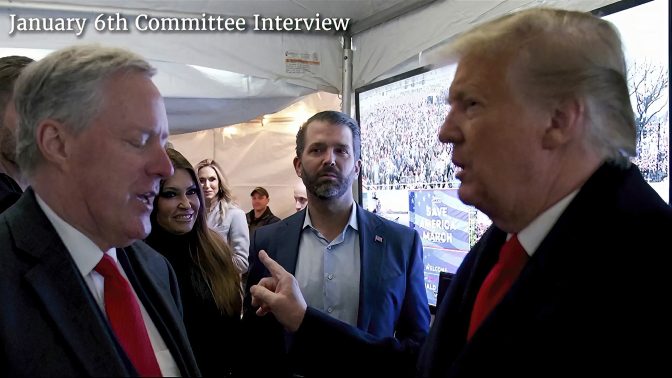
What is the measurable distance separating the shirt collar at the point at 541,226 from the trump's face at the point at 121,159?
0.58 m

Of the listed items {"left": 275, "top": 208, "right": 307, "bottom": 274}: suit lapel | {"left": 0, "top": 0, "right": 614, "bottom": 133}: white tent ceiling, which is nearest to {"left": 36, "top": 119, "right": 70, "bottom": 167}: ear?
{"left": 275, "top": 208, "right": 307, "bottom": 274}: suit lapel

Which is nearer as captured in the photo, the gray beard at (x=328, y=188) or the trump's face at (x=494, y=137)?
the trump's face at (x=494, y=137)

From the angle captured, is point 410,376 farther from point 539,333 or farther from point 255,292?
point 539,333

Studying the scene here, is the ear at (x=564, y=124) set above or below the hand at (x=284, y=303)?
above

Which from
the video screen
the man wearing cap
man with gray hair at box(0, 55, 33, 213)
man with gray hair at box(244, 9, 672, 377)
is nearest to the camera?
man with gray hair at box(244, 9, 672, 377)

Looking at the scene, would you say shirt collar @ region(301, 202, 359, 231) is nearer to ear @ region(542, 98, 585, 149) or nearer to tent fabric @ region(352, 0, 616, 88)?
tent fabric @ region(352, 0, 616, 88)

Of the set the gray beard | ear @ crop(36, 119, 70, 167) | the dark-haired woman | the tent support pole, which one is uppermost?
the tent support pole

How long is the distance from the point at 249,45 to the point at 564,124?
2.48m

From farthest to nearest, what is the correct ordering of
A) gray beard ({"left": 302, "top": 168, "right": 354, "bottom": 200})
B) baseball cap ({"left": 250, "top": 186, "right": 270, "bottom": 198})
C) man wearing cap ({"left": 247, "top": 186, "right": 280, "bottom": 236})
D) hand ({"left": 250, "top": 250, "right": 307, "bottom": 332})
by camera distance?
baseball cap ({"left": 250, "top": 186, "right": 270, "bottom": 198}), man wearing cap ({"left": 247, "top": 186, "right": 280, "bottom": 236}), gray beard ({"left": 302, "top": 168, "right": 354, "bottom": 200}), hand ({"left": 250, "top": 250, "right": 307, "bottom": 332})

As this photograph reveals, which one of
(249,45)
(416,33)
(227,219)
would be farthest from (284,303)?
(227,219)

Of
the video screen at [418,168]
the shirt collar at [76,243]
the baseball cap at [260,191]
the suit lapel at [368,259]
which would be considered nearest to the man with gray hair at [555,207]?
the shirt collar at [76,243]

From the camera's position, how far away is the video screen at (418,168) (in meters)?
2.57

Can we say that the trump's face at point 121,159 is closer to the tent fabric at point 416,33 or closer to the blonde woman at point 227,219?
the tent fabric at point 416,33

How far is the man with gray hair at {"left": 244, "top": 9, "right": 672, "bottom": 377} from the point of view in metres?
0.75
